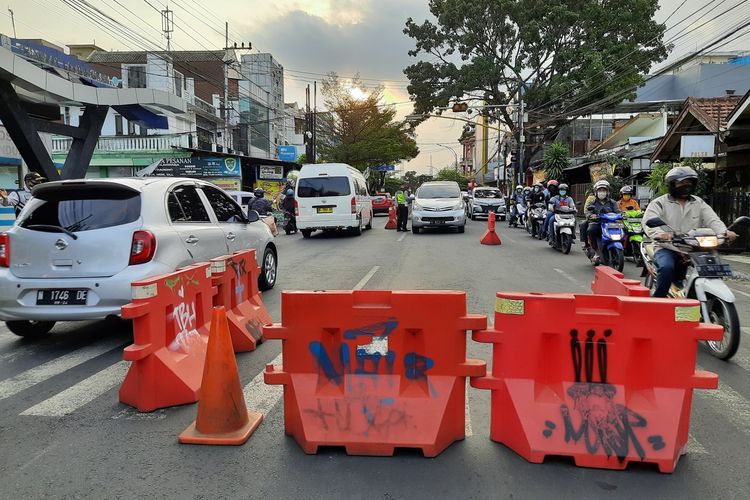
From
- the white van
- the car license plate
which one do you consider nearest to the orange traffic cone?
the car license plate

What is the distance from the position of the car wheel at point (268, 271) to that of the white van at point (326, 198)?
8790 millimetres

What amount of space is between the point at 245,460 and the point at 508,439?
1.58 metres

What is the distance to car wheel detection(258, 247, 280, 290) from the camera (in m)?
8.46

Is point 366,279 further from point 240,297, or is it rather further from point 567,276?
point 240,297

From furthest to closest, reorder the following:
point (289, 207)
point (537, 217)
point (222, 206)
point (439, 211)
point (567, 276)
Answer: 1. point (289, 207)
2. point (439, 211)
3. point (537, 217)
4. point (567, 276)
5. point (222, 206)

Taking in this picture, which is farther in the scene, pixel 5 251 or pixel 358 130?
pixel 358 130

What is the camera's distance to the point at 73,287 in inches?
205

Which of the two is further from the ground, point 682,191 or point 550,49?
point 550,49

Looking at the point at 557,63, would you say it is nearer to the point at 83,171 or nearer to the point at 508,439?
the point at 83,171

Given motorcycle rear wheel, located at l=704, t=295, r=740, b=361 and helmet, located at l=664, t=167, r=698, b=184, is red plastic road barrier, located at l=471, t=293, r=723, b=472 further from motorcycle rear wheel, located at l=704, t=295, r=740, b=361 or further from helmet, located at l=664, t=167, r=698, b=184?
helmet, located at l=664, t=167, r=698, b=184

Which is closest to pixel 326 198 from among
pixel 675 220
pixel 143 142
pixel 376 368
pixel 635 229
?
pixel 635 229

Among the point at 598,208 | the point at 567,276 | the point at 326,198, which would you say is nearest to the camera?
the point at 567,276

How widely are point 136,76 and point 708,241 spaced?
130ft

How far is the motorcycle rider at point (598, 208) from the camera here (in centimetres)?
1045
